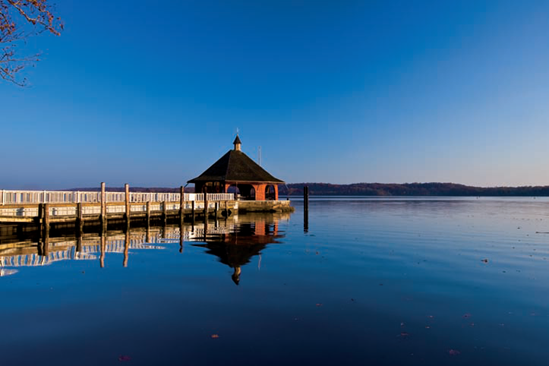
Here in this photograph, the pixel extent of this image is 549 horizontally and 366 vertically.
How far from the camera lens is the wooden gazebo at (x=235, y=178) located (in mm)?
49500

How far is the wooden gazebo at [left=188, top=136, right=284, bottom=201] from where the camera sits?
1949 inches

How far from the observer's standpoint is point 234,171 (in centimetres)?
5081

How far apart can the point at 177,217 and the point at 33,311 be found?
101ft

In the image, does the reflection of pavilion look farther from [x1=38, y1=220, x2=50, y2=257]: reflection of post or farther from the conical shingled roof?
the conical shingled roof

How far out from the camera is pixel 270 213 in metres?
50.9

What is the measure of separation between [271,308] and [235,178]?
4094cm

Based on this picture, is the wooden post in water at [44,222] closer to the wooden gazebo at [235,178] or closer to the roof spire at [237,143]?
the wooden gazebo at [235,178]

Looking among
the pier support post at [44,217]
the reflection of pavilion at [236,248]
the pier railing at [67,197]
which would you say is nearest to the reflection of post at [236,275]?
the reflection of pavilion at [236,248]

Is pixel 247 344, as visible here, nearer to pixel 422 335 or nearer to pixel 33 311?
pixel 422 335

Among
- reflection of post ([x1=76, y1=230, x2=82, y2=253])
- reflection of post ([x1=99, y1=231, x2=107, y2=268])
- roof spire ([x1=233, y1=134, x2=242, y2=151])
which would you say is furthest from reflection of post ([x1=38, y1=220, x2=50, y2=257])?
roof spire ([x1=233, y1=134, x2=242, y2=151])

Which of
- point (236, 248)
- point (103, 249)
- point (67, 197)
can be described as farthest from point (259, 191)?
point (103, 249)

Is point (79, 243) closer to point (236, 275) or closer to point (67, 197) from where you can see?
point (67, 197)

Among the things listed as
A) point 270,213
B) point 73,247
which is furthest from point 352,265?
point 270,213

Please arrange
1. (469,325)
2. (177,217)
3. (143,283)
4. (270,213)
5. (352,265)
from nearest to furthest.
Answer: (469,325), (143,283), (352,265), (177,217), (270,213)
